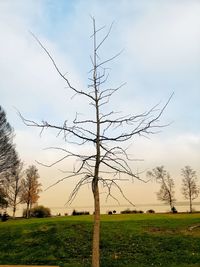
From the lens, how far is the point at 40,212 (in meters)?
63.6

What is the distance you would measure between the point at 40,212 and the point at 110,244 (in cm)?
4329

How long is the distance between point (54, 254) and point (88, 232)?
494 cm

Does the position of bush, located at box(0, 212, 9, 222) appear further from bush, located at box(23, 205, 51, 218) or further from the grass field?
the grass field

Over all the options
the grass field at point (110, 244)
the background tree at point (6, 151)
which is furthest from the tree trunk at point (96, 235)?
the background tree at point (6, 151)

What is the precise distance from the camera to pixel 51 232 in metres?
26.3

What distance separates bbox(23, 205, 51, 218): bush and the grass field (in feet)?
108

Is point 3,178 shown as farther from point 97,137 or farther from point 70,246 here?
point 97,137

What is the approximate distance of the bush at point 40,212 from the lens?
205 feet

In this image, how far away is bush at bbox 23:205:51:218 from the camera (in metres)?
62.3

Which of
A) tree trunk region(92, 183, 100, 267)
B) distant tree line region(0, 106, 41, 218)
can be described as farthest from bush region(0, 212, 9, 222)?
tree trunk region(92, 183, 100, 267)

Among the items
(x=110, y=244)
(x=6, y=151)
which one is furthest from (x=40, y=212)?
(x=110, y=244)

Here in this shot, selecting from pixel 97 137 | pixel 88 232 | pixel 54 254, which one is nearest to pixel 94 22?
pixel 97 137

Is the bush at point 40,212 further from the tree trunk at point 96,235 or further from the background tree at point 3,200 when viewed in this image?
the tree trunk at point 96,235

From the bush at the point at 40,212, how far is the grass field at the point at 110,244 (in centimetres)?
3300
